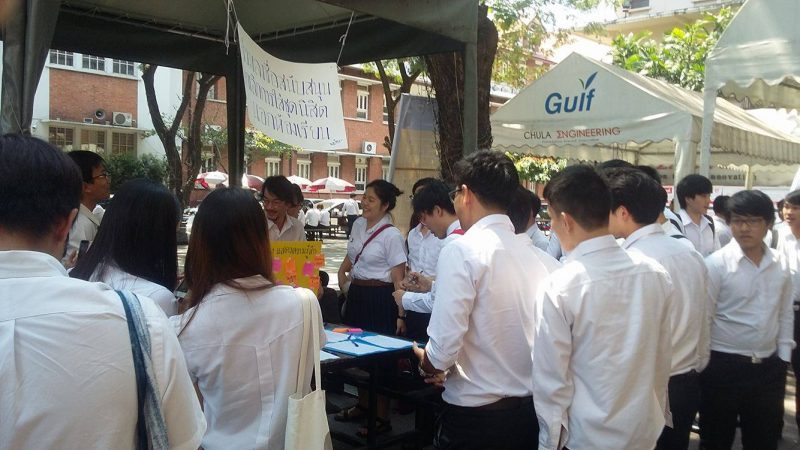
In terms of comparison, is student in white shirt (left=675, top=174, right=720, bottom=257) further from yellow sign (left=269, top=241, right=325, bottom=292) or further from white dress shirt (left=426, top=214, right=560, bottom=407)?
white dress shirt (left=426, top=214, right=560, bottom=407)

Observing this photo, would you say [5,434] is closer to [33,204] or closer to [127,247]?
[33,204]

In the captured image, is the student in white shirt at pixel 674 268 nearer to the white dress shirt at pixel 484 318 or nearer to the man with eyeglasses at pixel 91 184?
the white dress shirt at pixel 484 318

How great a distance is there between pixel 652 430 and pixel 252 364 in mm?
1407

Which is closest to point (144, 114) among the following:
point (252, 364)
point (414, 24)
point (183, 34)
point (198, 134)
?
point (198, 134)

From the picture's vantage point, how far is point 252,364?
6.93 feet

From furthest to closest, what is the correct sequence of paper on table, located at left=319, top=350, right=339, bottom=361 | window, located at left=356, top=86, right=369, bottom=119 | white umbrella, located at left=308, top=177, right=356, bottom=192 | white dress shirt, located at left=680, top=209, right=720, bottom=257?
window, located at left=356, top=86, right=369, bottom=119
white umbrella, located at left=308, top=177, right=356, bottom=192
white dress shirt, located at left=680, top=209, right=720, bottom=257
paper on table, located at left=319, top=350, right=339, bottom=361

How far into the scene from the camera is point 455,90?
A: 6395mm

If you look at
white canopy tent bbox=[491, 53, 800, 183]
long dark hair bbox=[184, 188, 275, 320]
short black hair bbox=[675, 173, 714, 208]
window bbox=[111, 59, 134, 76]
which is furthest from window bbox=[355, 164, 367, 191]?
long dark hair bbox=[184, 188, 275, 320]

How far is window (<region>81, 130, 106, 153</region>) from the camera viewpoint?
25.1 m

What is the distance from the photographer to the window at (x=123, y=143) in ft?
84.0

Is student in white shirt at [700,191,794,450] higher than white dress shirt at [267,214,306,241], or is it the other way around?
white dress shirt at [267,214,306,241]

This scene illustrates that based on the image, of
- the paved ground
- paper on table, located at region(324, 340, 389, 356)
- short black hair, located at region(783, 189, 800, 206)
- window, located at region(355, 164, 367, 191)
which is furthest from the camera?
window, located at region(355, 164, 367, 191)

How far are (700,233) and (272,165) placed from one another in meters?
26.8

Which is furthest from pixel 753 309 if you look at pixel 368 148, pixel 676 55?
pixel 368 148
